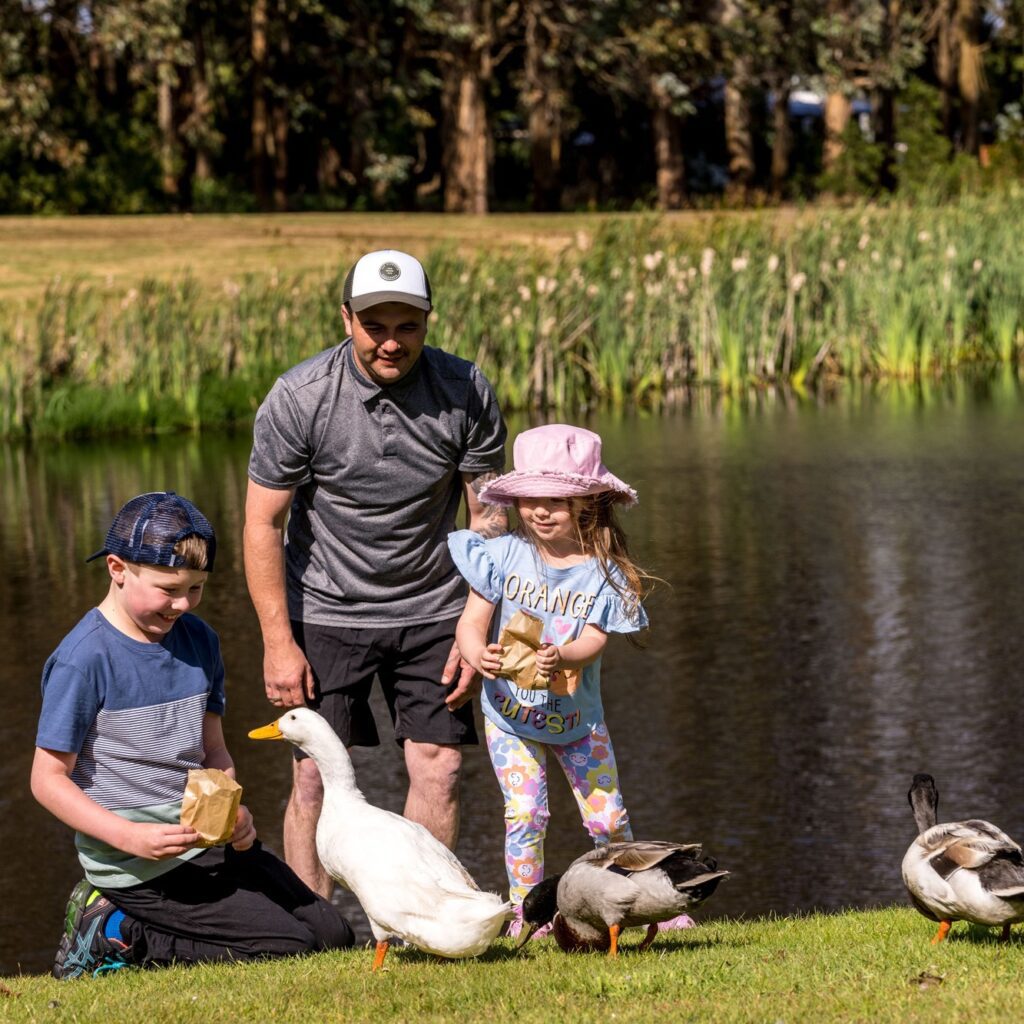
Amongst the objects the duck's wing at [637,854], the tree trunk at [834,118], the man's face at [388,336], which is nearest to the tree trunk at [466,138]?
the tree trunk at [834,118]

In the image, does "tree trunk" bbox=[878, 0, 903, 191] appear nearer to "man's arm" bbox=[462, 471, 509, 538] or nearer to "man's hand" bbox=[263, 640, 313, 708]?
"man's arm" bbox=[462, 471, 509, 538]

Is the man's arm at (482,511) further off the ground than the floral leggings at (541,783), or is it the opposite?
the man's arm at (482,511)

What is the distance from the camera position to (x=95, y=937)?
573 centimetres

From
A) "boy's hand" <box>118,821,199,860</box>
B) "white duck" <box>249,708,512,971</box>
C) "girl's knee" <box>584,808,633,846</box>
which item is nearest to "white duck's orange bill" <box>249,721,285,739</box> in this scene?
"white duck" <box>249,708,512,971</box>

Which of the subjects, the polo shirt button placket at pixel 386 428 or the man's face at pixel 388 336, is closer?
the man's face at pixel 388 336

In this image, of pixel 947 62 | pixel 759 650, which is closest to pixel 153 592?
pixel 759 650

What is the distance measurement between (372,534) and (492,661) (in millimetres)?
824

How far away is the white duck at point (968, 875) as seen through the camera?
4.91m

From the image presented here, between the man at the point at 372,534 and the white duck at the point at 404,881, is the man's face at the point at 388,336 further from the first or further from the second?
the white duck at the point at 404,881

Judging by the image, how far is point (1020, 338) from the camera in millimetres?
24766

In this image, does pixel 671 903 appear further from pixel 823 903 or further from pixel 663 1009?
pixel 823 903

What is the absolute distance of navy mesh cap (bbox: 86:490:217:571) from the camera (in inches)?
210

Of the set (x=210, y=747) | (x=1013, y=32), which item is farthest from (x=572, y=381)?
(x=1013, y=32)

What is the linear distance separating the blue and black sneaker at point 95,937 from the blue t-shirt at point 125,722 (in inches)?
3.4
